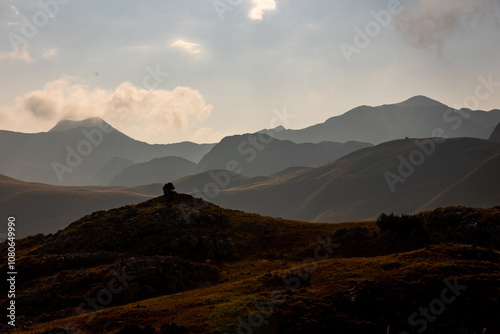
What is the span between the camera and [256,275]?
116ft

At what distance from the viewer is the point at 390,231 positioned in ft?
128

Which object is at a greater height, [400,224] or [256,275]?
[400,224]

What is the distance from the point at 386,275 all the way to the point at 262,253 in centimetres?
1932

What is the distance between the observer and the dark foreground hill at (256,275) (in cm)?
2217

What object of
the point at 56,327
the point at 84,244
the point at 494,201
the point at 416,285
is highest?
the point at 84,244

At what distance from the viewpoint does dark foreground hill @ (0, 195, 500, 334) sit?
2217 centimetres

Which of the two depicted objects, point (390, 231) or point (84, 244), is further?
point (84, 244)

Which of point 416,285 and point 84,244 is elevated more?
point 84,244

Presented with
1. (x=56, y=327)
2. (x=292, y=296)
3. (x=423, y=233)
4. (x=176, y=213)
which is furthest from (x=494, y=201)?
(x=56, y=327)

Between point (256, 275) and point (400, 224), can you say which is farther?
point (400, 224)

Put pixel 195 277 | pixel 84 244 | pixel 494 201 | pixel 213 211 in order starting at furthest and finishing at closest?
pixel 494 201 → pixel 213 211 → pixel 84 244 → pixel 195 277

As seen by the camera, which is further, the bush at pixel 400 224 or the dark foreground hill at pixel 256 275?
the bush at pixel 400 224

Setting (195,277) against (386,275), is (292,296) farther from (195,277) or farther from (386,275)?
(195,277)

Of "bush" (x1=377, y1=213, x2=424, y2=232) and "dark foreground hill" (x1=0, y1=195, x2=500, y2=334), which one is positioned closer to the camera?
"dark foreground hill" (x1=0, y1=195, x2=500, y2=334)
